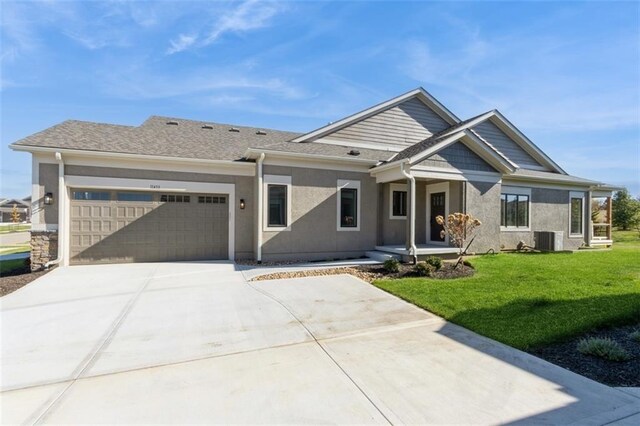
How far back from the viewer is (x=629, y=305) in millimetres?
5961

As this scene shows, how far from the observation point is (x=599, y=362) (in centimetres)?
406

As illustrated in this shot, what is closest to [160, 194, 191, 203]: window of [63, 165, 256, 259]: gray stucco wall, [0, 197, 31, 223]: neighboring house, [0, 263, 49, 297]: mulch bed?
[63, 165, 256, 259]: gray stucco wall

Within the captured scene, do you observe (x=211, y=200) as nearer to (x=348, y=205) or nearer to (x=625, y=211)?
(x=348, y=205)

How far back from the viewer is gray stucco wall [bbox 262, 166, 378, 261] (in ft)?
37.5

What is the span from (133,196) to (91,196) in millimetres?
1236

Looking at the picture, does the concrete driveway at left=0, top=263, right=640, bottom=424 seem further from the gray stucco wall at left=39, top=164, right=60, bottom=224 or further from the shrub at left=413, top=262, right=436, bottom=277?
the gray stucco wall at left=39, top=164, right=60, bottom=224

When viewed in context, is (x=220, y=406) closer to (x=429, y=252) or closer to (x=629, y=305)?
(x=629, y=305)

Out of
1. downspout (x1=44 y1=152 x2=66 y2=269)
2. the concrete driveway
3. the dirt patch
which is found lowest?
the concrete driveway

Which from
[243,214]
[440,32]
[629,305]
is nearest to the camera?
[629,305]

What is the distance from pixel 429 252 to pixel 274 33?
9.58 metres

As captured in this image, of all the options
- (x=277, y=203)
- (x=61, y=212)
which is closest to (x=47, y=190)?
(x=61, y=212)

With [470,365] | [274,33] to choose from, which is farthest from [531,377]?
[274,33]

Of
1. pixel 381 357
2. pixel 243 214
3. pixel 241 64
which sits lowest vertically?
pixel 381 357

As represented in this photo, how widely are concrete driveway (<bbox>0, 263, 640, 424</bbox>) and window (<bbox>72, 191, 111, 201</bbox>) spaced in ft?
14.9
